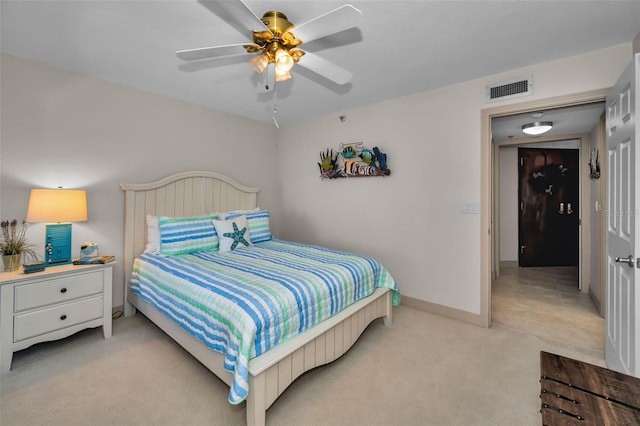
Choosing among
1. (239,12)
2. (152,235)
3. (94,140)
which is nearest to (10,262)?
(152,235)

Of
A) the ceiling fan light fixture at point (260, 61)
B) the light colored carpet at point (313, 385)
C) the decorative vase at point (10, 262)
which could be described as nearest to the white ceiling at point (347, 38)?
the ceiling fan light fixture at point (260, 61)

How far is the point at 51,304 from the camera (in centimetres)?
228

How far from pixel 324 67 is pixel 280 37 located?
0.38 m

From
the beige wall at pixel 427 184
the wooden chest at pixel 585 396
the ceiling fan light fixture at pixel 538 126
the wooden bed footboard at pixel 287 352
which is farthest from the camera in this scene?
the ceiling fan light fixture at pixel 538 126

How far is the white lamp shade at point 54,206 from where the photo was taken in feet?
7.51

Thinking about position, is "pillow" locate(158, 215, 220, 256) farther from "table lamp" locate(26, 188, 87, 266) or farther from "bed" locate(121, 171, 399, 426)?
"table lamp" locate(26, 188, 87, 266)

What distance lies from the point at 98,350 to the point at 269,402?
67.7 inches

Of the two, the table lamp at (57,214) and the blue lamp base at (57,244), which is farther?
the blue lamp base at (57,244)

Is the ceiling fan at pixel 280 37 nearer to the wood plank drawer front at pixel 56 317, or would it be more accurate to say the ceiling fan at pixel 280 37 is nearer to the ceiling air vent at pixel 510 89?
the ceiling air vent at pixel 510 89

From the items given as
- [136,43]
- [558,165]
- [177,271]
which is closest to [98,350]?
[177,271]

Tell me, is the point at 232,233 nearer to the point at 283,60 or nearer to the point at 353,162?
the point at 353,162

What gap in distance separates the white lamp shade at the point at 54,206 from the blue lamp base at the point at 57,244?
0.24 metres

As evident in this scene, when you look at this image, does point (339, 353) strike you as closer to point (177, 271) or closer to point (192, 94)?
point (177, 271)

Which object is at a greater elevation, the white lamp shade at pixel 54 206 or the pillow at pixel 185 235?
the white lamp shade at pixel 54 206
